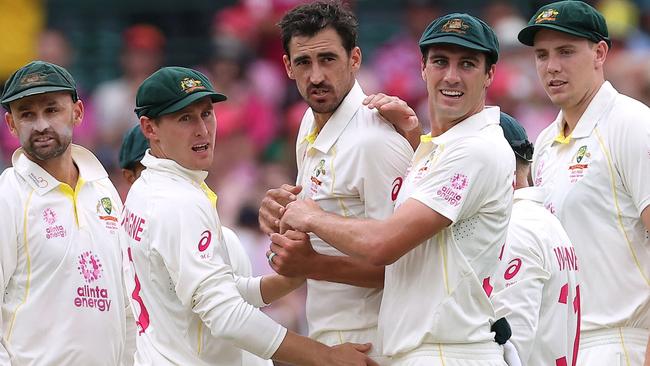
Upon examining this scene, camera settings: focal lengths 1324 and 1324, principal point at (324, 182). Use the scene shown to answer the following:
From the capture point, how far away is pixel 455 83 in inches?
260

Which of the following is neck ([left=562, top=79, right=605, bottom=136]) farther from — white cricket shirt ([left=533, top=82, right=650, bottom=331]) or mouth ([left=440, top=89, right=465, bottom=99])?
mouth ([left=440, top=89, right=465, bottom=99])

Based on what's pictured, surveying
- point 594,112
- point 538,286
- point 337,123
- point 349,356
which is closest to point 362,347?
point 349,356

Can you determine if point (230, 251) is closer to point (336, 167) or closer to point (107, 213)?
point (107, 213)

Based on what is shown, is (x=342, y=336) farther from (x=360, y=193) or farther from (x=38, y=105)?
(x=38, y=105)

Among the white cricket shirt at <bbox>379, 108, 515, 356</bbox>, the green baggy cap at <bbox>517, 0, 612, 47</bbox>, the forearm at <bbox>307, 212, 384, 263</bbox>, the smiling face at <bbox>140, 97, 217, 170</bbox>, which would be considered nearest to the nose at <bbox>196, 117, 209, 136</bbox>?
the smiling face at <bbox>140, 97, 217, 170</bbox>

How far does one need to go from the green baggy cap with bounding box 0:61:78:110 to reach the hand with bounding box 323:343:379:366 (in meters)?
2.26

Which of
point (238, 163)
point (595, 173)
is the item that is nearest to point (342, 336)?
point (595, 173)

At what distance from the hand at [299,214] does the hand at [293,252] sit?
0.19ft

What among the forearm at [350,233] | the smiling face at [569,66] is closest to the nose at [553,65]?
the smiling face at [569,66]

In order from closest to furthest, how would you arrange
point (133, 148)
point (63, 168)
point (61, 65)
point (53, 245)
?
point (53, 245) < point (63, 168) < point (133, 148) < point (61, 65)

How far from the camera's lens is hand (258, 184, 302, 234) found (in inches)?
272

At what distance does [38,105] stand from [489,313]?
2.89 meters

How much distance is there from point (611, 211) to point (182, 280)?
2.53 meters

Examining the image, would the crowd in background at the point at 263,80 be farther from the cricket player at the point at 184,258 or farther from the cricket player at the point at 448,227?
the cricket player at the point at 448,227
